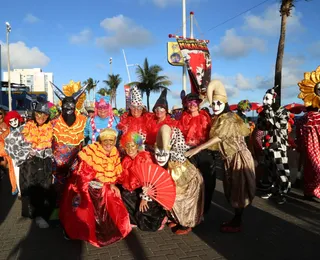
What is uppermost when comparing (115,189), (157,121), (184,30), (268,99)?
(184,30)

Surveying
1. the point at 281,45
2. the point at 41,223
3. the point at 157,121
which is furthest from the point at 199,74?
the point at 41,223

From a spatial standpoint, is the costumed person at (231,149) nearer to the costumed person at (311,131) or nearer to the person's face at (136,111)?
the person's face at (136,111)

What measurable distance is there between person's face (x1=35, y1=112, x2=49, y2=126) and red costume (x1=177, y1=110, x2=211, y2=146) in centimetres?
207

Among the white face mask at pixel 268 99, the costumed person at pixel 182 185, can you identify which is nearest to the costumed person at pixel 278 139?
the white face mask at pixel 268 99

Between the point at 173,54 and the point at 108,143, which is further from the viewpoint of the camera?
the point at 173,54

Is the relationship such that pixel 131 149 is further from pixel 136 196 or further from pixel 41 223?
pixel 41 223

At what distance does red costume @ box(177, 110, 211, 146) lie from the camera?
14.4 feet

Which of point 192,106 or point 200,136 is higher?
point 192,106

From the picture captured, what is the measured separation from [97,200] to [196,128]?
5.88 ft

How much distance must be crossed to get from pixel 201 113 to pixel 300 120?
2.06 m

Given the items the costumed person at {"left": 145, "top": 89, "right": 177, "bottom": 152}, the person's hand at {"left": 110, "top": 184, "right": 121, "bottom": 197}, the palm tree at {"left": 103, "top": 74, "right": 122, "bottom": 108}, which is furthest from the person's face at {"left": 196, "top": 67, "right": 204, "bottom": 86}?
the palm tree at {"left": 103, "top": 74, "right": 122, "bottom": 108}

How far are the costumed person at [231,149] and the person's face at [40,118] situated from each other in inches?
85.7

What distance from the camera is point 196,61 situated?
13.6 meters

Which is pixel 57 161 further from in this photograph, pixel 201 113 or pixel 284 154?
pixel 284 154
